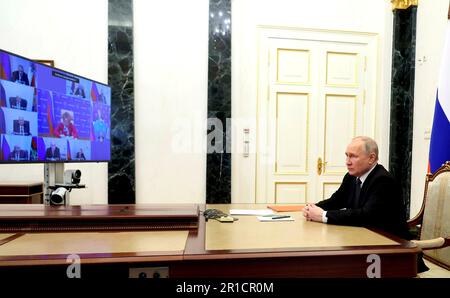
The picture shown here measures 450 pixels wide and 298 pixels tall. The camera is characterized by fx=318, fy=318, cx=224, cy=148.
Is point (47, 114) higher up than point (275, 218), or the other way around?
point (47, 114)

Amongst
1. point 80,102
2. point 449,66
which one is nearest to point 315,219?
point 80,102

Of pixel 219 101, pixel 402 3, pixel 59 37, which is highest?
pixel 402 3

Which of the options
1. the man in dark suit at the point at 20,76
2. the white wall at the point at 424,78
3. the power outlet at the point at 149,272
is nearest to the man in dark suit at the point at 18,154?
the man in dark suit at the point at 20,76

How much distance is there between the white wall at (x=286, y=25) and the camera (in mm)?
3996

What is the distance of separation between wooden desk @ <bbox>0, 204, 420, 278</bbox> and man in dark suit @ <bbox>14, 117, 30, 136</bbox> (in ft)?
1.62

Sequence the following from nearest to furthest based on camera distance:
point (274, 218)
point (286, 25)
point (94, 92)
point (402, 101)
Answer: point (274, 218) < point (94, 92) < point (286, 25) < point (402, 101)

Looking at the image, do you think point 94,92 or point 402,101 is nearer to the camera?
point 94,92

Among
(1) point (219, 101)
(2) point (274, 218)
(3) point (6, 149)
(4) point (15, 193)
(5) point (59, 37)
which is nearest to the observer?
(3) point (6, 149)

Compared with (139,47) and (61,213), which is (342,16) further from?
(61,213)

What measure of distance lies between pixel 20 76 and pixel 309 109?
11.1 feet

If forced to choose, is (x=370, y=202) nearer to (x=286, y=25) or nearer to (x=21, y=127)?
(x=21, y=127)

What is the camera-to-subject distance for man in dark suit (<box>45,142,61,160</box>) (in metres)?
1.75

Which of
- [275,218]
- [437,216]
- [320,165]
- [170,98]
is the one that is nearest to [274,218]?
[275,218]

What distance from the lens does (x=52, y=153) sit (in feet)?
5.85
